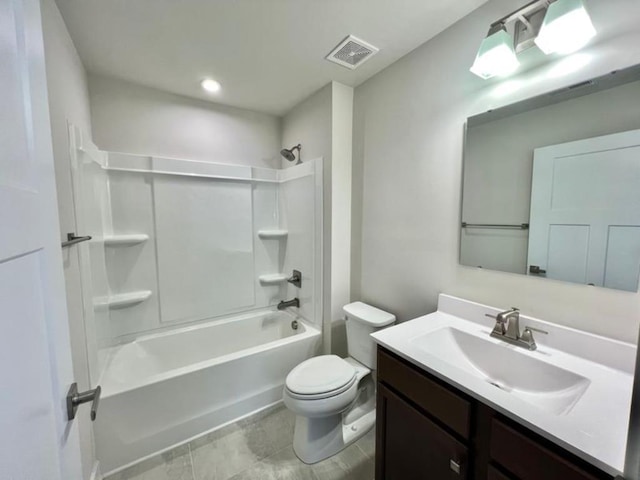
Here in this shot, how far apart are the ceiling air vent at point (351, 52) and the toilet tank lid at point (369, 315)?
66.3 inches

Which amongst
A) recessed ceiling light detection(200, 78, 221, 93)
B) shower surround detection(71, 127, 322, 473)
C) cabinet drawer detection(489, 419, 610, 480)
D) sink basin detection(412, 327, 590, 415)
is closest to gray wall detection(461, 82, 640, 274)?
sink basin detection(412, 327, 590, 415)

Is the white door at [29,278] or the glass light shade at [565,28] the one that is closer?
the white door at [29,278]

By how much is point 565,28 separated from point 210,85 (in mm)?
2139

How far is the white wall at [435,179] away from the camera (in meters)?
1.00

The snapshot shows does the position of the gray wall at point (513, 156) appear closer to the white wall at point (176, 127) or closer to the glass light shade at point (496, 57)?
the glass light shade at point (496, 57)

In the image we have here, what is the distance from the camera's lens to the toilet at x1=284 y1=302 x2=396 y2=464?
146 cm

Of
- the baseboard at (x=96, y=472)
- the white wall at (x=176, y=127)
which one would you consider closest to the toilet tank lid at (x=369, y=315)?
the baseboard at (x=96, y=472)

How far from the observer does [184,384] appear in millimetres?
1661

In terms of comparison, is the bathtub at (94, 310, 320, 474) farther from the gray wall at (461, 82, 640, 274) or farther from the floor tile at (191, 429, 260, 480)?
the gray wall at (461, 82, 640, 274)

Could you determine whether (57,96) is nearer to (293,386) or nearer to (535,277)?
(293,386)

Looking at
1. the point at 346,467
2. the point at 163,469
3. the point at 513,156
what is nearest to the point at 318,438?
the point at 346,467

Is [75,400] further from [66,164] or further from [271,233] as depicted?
[271,233]

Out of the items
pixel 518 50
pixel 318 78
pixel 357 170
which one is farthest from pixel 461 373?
pixel 318 78

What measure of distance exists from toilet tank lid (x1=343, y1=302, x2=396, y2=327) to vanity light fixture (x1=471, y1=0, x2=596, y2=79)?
1433mm
